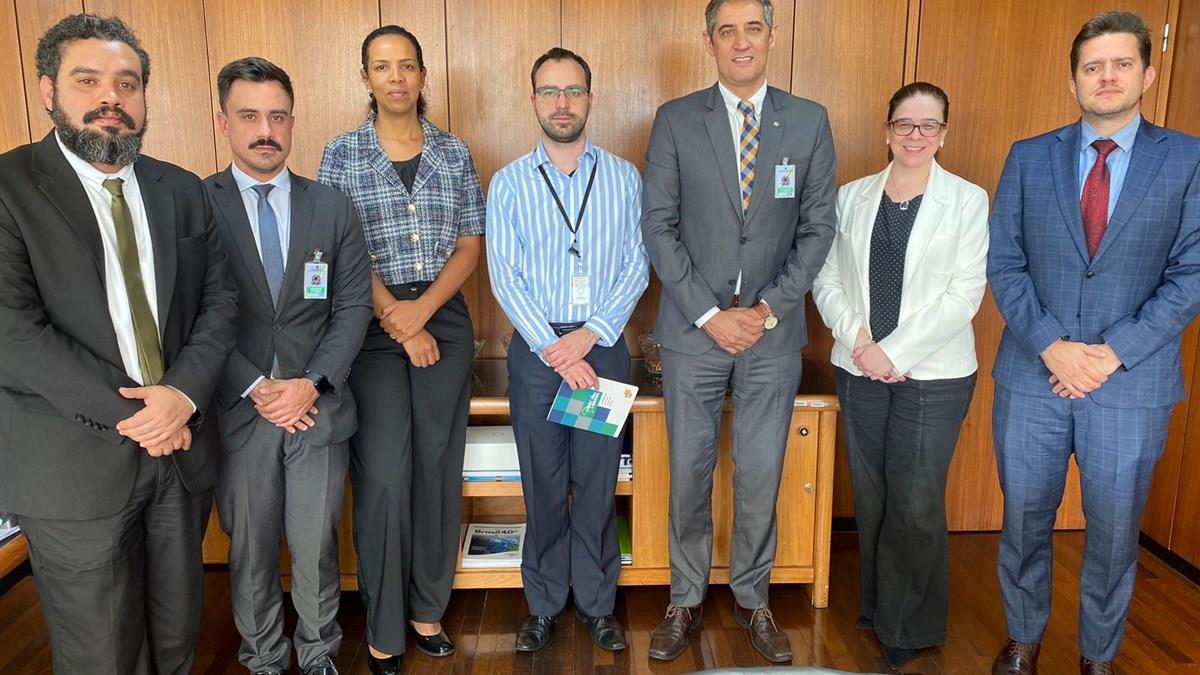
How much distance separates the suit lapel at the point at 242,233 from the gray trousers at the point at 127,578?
1.83 feet

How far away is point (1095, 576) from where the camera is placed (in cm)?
247

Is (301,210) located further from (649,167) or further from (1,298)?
(649,167)

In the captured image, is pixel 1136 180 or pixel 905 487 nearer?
pixel 1136 180

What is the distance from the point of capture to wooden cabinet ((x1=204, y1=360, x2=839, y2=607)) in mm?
3016

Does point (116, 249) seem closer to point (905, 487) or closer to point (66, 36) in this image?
point (66, 36)

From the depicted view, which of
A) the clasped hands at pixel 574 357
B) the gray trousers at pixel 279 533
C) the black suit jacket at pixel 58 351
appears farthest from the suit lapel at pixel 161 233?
the clasped hands at pixel 574 357

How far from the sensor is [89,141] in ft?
6.20

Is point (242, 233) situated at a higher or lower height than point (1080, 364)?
higher

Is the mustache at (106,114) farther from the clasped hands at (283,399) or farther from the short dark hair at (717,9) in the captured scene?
the short dark hair at (717,9)

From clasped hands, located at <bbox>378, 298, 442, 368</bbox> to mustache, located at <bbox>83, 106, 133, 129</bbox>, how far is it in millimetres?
922

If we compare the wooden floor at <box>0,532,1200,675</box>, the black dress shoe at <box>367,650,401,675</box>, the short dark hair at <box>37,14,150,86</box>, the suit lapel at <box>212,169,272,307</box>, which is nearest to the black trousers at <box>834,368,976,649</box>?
the wooden floor at <box>0,532,1200,675</box>

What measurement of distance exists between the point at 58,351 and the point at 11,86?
2265 mm

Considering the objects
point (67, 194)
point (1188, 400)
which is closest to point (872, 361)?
point (1188, 400)

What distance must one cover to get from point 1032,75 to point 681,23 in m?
1.54
